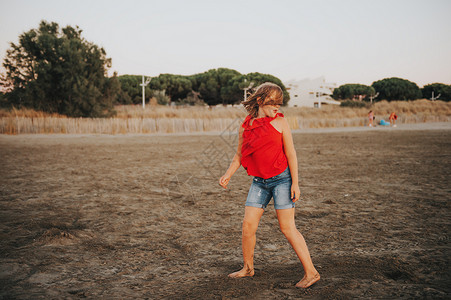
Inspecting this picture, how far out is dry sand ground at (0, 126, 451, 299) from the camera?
2592 mm

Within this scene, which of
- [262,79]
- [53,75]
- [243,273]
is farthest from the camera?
[262,79]

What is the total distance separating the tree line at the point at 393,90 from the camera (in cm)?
7281

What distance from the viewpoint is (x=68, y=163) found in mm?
9594

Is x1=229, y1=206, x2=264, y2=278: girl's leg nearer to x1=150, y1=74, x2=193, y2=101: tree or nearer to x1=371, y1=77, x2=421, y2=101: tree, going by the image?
x1=150, y1=74, x2=193, y2=101: tree

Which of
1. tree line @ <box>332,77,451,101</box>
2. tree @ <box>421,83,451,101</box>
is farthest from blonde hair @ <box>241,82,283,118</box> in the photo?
tree @ <box>421,83,451,101</box>

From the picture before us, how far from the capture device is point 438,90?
76.0 m

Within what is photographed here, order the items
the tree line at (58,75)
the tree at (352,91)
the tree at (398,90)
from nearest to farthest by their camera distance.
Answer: the tree line at (58,75) → the tree at (398,90) → the tree at (352,91)

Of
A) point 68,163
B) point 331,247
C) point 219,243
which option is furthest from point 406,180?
point 68,163

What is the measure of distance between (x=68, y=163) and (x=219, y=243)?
7.36 metres

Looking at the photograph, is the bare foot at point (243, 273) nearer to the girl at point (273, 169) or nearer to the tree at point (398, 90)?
the girl at point (273, 169)

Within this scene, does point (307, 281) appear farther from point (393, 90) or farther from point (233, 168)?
point (393, 90)

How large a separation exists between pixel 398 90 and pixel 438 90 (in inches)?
419

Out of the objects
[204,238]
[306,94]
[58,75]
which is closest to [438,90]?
[306,94]

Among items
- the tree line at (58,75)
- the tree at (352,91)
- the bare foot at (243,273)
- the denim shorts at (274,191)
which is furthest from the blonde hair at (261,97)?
the tree at (352,91)
